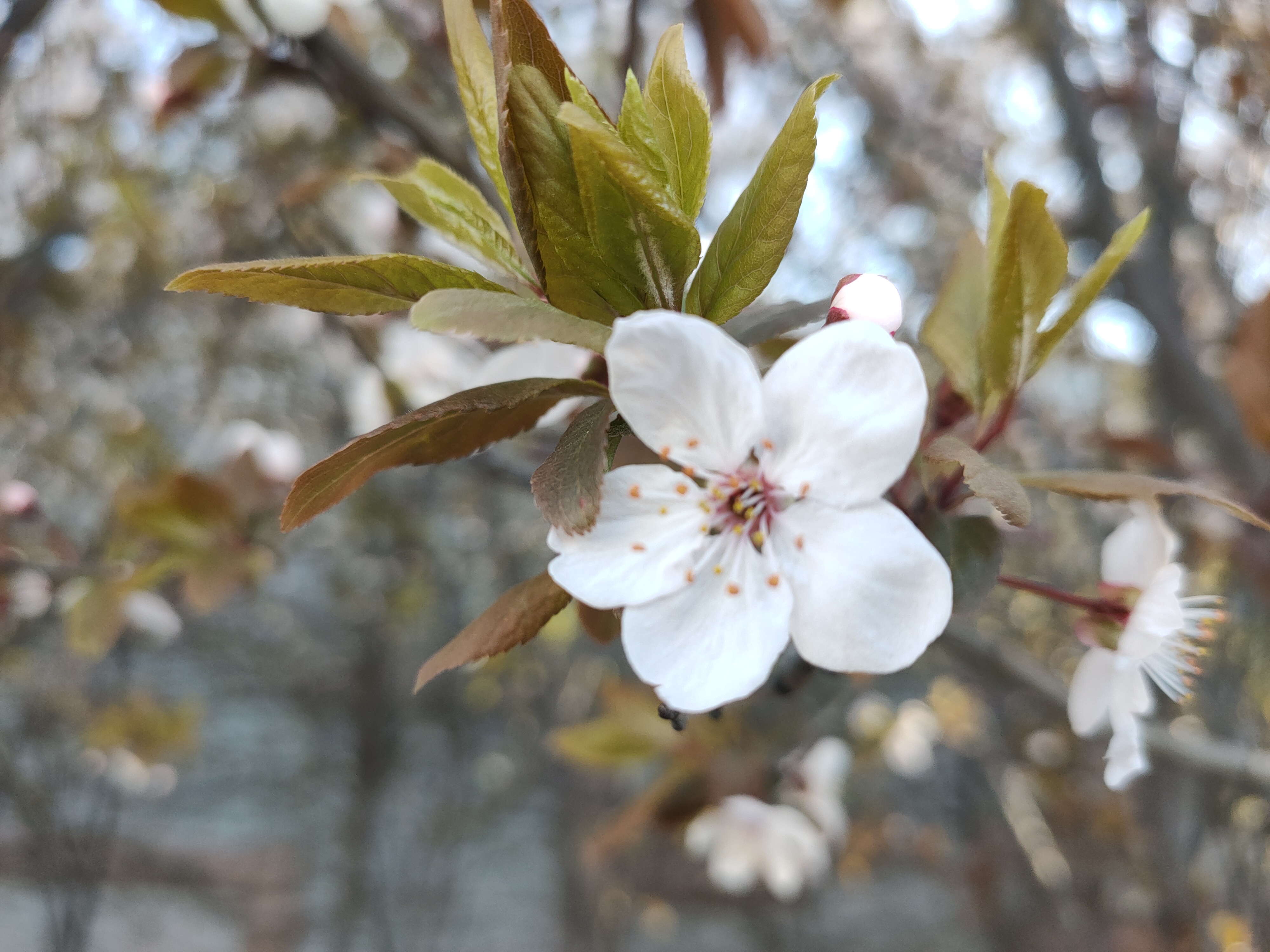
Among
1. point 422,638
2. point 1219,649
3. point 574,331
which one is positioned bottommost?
point 422,638

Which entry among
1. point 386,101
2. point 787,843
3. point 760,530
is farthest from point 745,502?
point 787,843

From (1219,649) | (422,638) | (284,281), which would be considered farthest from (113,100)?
(1219,649)

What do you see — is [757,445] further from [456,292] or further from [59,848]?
[59,848]

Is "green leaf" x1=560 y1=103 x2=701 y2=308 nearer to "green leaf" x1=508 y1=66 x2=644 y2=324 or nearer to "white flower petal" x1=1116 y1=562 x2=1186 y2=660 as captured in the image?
"green leaf" x1=508 y1=66 x2=644 y2=324

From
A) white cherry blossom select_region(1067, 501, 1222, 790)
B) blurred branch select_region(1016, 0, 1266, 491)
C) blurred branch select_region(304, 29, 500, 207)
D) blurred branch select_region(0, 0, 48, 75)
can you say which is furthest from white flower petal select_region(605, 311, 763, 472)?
blurred branch select_region(1016, 0, 1266, 491)

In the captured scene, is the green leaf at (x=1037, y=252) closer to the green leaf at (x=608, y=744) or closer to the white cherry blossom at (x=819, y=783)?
the green leaf at (x=608, y=744)

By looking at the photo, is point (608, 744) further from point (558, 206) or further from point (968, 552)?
point (558, 206)
